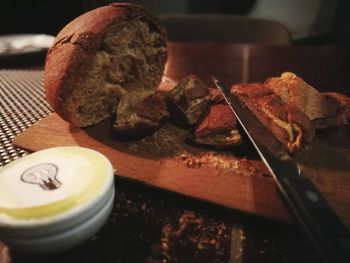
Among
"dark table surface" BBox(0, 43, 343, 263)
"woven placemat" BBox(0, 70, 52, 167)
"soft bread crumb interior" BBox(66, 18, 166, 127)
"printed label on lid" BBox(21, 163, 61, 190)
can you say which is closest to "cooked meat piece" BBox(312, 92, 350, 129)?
"dark table surface" BBox(0, 43, 343, 263)

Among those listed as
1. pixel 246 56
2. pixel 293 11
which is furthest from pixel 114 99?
pixel 293 11

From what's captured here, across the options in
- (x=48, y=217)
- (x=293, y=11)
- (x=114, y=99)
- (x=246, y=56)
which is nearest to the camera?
(x=48, y=217)

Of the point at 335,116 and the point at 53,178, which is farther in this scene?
the point at 335,116

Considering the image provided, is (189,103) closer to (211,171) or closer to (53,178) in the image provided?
(211,171)

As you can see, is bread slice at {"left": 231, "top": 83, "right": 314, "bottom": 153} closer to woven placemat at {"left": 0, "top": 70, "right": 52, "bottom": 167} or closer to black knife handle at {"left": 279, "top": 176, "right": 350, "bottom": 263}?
black knife handle at {"left": 279, "top": 176, "right": 350, "bottom": 263}

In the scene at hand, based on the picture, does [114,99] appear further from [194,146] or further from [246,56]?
[246,56]

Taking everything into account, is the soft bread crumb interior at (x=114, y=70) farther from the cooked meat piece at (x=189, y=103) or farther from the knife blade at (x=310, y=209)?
the knife blade at (x=310, y=209)

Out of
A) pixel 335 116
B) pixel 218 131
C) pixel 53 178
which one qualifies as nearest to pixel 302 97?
pixel 335 116
